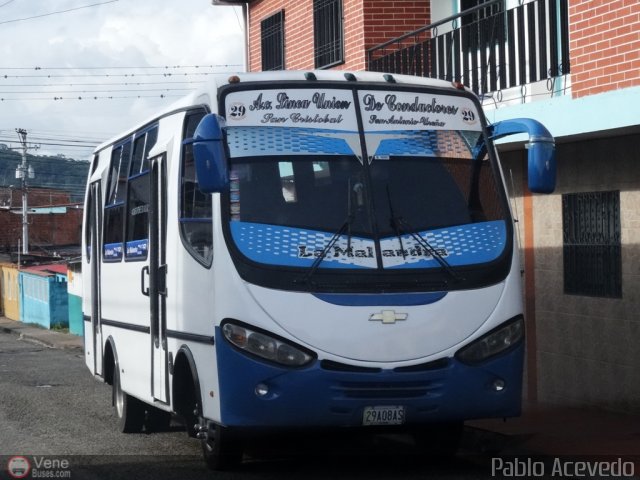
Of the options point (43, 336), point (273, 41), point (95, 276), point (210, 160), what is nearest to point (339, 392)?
point (210, 160)

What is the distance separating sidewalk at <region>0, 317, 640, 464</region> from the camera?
372 inches

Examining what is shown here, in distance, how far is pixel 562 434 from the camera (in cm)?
1036

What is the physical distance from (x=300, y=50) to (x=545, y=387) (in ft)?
26.8

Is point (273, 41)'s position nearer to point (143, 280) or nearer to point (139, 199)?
point (139, 199)

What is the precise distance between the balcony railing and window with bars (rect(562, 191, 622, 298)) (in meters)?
1.46

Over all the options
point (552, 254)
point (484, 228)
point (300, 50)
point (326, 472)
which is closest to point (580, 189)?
point (552, 254)

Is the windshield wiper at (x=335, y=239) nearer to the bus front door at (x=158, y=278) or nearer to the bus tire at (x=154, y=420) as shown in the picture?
the bus front door at (x=158, y=278)

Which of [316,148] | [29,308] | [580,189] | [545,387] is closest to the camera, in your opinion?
[316,148]

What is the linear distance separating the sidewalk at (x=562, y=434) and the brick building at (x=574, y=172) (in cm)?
41

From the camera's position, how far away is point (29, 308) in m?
36.7

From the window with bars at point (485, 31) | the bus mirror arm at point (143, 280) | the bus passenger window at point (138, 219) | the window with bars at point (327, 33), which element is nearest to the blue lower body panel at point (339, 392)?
the bus mirror arm at point (143, 280)

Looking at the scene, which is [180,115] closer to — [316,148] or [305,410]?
[316,148]

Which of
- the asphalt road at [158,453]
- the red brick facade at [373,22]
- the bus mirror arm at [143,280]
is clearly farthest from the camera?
the red brick facade at [373,22]

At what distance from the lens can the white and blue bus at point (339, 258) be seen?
7.76 meters
